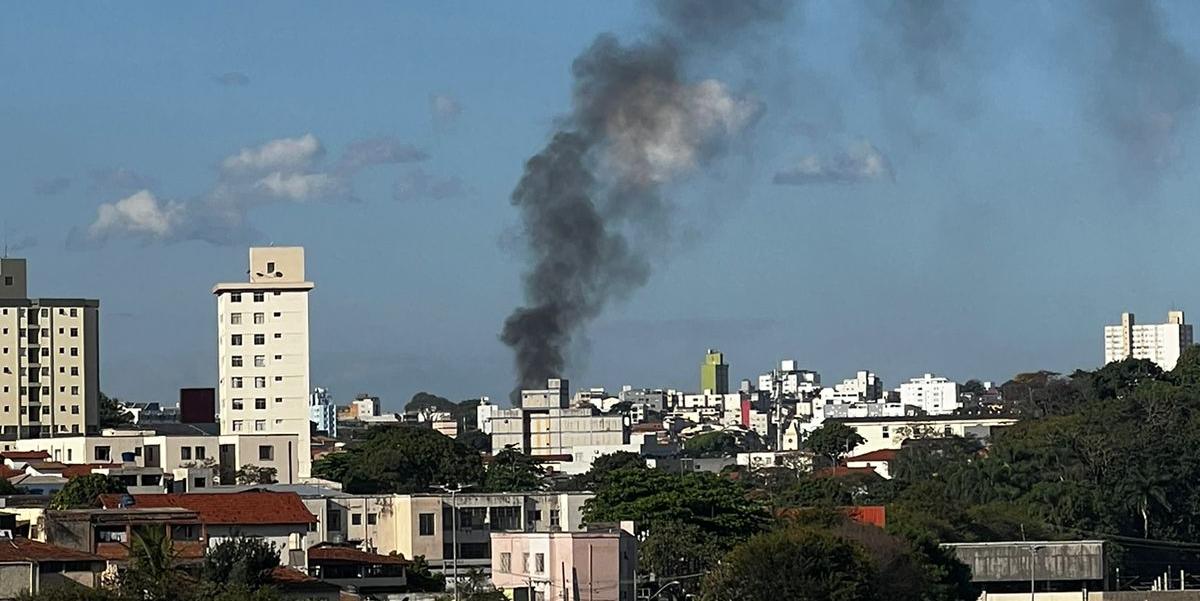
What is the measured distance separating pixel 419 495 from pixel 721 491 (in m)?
15.0

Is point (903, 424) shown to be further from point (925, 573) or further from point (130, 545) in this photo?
point (130, 545)

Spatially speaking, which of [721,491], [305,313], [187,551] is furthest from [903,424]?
[187,551]

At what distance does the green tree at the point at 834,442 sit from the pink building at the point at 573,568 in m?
97.7

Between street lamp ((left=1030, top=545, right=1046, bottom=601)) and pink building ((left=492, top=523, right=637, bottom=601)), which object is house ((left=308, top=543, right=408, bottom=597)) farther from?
street lamp ((left=1030, top=545, right=1046, bottom=601))

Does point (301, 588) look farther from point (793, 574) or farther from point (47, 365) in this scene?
point (47, 365)

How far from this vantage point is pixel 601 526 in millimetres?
70438

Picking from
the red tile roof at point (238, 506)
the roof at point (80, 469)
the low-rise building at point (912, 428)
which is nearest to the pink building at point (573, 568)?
the red tile roof at point (238, 506)

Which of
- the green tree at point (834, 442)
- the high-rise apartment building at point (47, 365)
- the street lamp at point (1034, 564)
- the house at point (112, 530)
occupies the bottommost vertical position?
the street lamp at point (1034, 564)

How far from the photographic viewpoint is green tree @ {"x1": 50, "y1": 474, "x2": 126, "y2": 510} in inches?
2726

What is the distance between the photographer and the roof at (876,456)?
15777 cm

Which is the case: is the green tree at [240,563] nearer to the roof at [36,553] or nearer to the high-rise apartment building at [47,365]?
the roof at [36,553]

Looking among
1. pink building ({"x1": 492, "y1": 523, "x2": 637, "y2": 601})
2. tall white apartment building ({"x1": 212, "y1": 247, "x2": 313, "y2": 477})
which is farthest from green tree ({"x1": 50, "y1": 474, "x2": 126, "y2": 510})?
tall white apartment building ({"x1": 212, "y1": 247, "x2": 313, "y2": 477})

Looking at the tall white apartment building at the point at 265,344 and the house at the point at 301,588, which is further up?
the tall white apartment building at the point at 265,344

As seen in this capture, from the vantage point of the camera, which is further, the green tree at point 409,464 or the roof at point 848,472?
the roof at point 848,472
